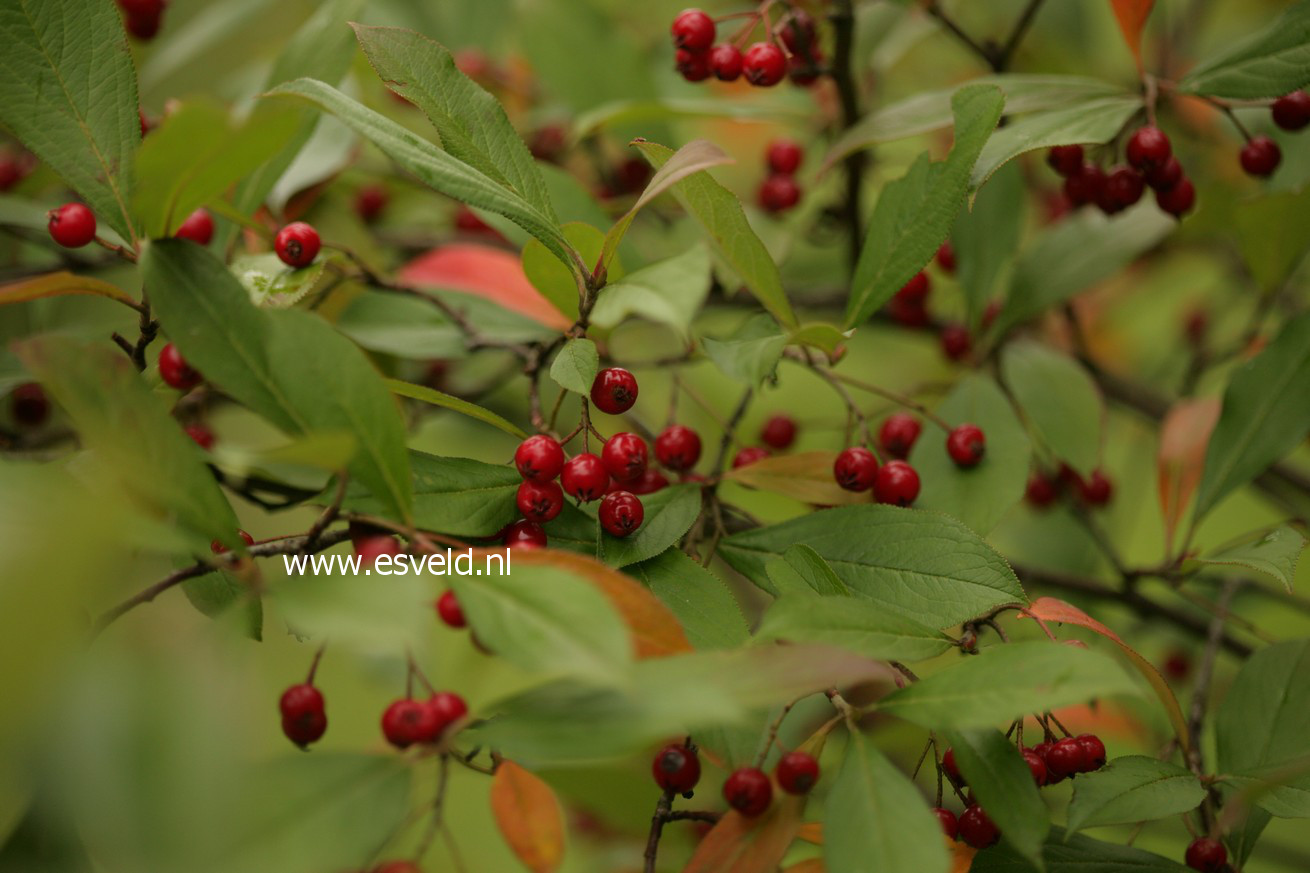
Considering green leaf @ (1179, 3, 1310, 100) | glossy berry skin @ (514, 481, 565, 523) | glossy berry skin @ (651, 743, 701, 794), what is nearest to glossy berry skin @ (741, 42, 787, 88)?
green leaf @ (1179, 3, 1310, 100)

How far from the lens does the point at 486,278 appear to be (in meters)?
0.89

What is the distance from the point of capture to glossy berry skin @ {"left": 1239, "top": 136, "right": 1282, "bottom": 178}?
33.3 inches

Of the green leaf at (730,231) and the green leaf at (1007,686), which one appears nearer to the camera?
the green leaf at (1007,686)

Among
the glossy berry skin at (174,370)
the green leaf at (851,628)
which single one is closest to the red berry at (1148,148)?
the green leaf at (851,628)

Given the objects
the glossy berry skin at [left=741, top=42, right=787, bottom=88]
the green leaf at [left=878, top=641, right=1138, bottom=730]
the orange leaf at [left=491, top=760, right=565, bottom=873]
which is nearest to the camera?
the green leaf at [left=878, top=641, right=1138, bottom=730]

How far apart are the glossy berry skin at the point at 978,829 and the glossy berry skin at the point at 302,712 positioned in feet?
1.24

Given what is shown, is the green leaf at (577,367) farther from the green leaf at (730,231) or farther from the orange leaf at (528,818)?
the orange leaf at (528,818)

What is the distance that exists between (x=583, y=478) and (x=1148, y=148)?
50 centimetres

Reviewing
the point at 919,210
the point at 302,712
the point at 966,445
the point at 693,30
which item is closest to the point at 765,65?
the point at 693,30

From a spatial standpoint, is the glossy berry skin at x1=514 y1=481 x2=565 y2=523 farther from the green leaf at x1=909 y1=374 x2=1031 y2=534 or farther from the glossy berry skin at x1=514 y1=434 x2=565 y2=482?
the green leaf at x1=909 y1=374 x2=1031 y2=534

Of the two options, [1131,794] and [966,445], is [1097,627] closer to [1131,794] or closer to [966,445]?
[1131,794]

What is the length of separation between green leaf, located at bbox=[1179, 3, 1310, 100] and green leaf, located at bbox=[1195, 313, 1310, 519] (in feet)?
0.60

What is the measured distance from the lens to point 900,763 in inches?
42.3

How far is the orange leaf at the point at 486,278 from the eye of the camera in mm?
861
